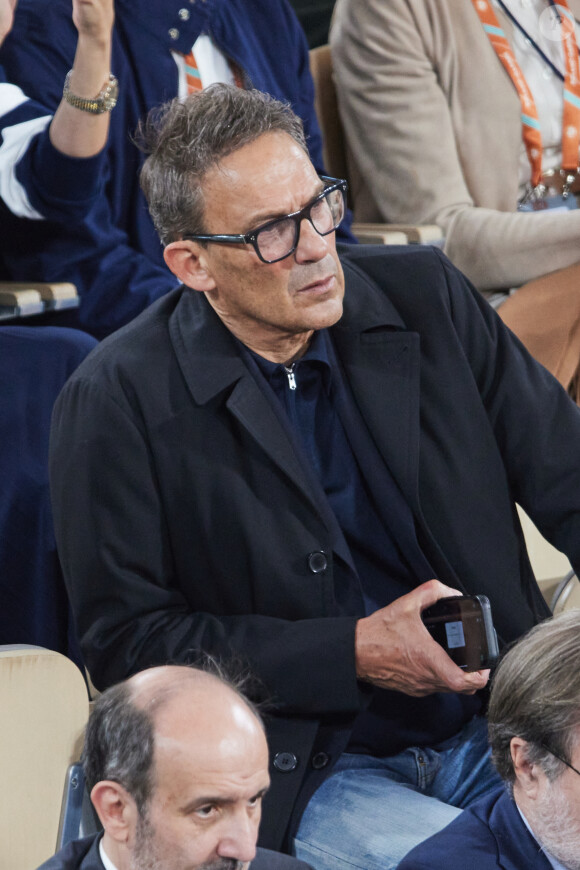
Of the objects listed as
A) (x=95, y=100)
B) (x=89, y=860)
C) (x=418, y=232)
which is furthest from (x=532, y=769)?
(x=418, y=232)

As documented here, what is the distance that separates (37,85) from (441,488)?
1292mm

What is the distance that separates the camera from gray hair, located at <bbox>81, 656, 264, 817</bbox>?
3.79ft

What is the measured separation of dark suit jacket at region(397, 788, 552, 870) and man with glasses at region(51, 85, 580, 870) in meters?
0.17

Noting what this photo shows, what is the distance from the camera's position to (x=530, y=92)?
3098mm

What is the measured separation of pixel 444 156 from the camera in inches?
118

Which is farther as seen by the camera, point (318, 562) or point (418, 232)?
point (418, 232)

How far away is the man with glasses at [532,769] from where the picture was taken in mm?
1208

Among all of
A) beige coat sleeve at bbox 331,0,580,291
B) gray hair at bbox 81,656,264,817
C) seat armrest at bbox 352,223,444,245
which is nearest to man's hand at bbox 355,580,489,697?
gray hair at bbox 81,656,264,817

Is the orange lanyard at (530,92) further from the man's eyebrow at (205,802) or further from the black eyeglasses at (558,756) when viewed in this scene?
the man's eyebrow at (205,802)

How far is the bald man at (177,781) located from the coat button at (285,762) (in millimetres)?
282

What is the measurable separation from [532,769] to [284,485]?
0.52m

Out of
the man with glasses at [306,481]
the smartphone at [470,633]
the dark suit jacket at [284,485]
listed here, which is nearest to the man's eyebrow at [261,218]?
the man with glasses at [306,481]

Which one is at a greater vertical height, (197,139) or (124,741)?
(197,139)

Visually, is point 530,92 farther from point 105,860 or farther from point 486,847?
point 105,860
